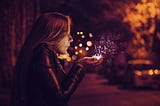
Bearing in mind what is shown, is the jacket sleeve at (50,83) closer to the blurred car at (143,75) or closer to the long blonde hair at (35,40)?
the long blonde hair at (35,40)

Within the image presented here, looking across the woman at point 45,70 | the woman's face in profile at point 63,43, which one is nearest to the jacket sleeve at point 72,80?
the woman at point 45,70

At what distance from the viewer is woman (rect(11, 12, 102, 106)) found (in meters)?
3.02

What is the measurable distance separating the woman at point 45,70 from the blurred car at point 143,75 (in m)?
19.0

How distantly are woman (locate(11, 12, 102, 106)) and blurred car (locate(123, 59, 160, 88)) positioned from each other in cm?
1905

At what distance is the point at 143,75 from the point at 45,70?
19.3 meters

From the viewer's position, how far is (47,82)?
118 inches

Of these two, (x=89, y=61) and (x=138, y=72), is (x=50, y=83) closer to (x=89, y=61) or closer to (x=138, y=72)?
Answer: (x=89, y=61)

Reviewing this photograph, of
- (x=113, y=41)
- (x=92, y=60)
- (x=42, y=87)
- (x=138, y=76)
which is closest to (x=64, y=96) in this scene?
(x=42, y=87)

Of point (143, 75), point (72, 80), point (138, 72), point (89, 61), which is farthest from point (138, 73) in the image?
point (72, 80)

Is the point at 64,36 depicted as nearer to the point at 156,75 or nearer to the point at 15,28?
the point at 15,28

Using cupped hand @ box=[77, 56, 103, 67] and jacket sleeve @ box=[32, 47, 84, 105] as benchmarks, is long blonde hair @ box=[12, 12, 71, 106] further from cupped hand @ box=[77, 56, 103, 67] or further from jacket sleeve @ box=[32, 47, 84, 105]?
cupped hand @ box=[77, 56, 103, 67]

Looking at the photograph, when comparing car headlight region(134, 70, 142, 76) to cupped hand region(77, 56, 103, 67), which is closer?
cupped hand region(77, 56, 103, 67)

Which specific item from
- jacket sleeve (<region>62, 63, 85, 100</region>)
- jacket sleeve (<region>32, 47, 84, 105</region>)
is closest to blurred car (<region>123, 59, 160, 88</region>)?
jacket sleeve (<region>62, 63, 85, 100</region>)

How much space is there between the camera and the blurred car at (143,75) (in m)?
22.0
